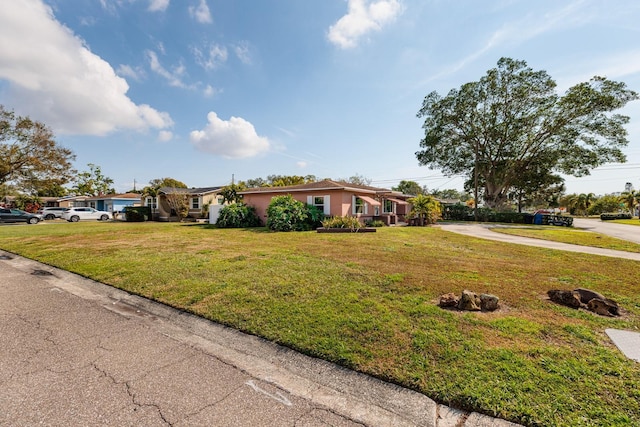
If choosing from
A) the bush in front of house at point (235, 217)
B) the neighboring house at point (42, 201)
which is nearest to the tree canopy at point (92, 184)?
the neighboring house at point (42, 201)

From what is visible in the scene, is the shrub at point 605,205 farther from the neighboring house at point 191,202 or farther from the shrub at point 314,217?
the neighboring house at point 191,202

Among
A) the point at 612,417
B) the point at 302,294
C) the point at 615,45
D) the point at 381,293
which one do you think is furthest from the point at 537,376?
the point at 615,45

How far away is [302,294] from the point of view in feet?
14.8

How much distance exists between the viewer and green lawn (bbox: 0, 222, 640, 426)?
2.25 m

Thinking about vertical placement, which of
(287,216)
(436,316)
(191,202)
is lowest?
(436,316)

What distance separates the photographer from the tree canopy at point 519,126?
24.0 meters

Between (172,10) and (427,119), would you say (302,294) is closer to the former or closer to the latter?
(172,10)

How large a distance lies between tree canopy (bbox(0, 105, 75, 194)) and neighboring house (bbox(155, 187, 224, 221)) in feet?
40.2

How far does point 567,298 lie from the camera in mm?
4121

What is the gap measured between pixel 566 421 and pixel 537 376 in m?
0.53

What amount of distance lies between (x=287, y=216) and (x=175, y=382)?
1291cm

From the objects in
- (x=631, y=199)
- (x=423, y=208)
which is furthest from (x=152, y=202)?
(x=631, y=199)

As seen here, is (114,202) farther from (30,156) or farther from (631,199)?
(631,199)

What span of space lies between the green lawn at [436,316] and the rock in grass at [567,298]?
15cm
